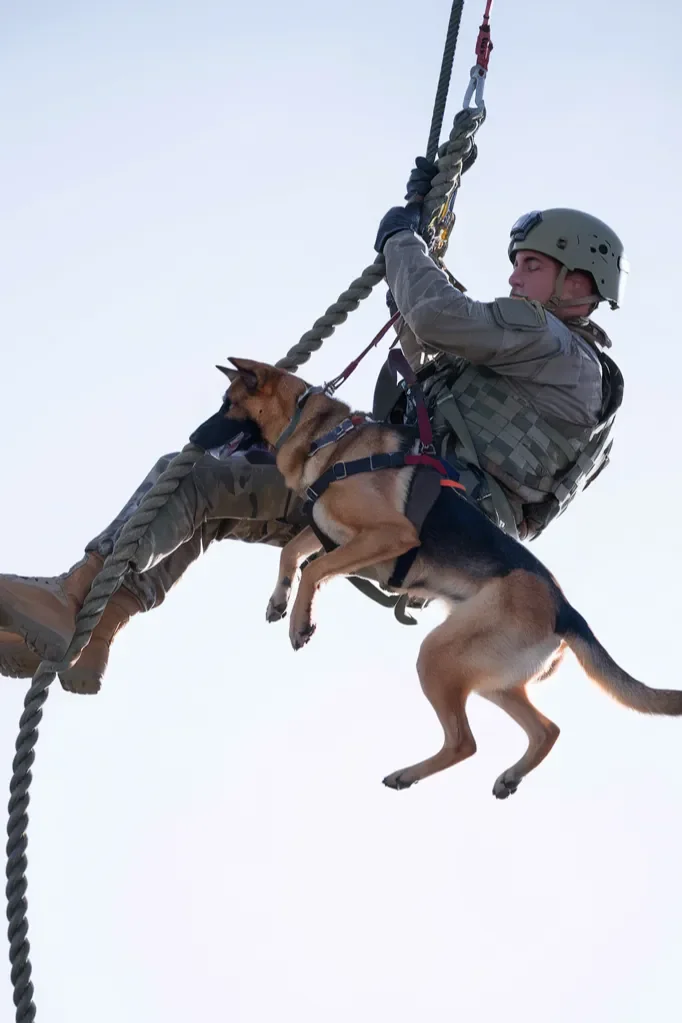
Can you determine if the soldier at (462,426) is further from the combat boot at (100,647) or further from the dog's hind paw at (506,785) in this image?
the dog's hind paw at (506,785)

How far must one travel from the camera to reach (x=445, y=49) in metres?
8.49

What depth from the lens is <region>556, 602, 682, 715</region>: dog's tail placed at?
7141 millimetres

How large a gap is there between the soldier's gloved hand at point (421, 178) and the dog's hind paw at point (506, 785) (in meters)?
2.71

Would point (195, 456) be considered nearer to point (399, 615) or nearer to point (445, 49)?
point (399, 615)

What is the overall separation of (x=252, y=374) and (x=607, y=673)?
2.07m

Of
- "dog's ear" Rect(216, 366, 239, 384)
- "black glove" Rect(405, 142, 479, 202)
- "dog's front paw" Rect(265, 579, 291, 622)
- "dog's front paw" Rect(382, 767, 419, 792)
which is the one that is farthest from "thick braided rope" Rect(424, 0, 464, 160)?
"dog's front paw" Rect(382, 767, 419, 792)

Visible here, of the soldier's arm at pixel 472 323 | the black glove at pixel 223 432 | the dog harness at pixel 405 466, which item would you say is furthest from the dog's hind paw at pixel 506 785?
the black glove at pixel 223 432

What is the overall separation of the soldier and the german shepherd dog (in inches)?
17.6

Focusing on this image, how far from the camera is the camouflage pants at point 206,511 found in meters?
7.47

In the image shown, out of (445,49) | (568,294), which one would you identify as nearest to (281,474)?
(568,294)

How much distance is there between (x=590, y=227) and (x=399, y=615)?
211 cm

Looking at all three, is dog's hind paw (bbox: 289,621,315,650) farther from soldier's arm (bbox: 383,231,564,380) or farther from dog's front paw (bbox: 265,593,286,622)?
soldier's arm (bbox: 383,231,564,380)

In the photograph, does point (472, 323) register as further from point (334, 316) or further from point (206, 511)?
point (206, 511)

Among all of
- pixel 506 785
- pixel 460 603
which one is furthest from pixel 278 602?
pixel 506 785
